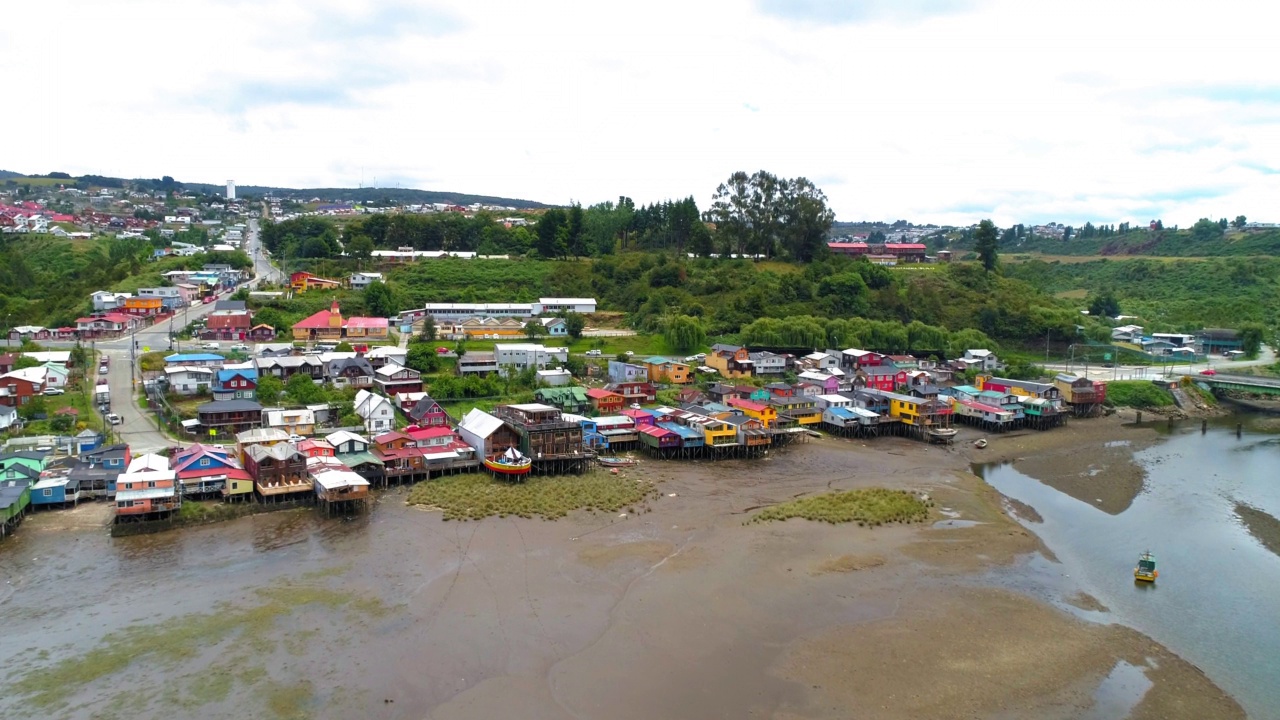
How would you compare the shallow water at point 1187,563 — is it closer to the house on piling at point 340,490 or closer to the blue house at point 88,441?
the house on piling at point 340,490

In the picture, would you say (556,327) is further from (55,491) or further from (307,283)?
(55,491)

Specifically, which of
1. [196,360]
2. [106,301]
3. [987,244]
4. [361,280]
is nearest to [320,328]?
[196,360]

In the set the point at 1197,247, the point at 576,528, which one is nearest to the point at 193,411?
the point at 576,528

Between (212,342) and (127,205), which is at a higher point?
(127,205)

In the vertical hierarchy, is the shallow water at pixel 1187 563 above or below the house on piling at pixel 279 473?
below

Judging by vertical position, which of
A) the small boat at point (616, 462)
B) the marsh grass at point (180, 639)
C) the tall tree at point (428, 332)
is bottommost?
the marsh grass at point (180, 639)

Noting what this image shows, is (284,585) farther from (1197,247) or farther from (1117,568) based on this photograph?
(1197,247)

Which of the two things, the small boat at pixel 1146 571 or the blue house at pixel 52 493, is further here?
the blue house at pixel 52 493

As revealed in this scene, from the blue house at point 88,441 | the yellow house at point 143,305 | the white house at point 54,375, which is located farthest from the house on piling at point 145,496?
the yellow house at point 143,305
